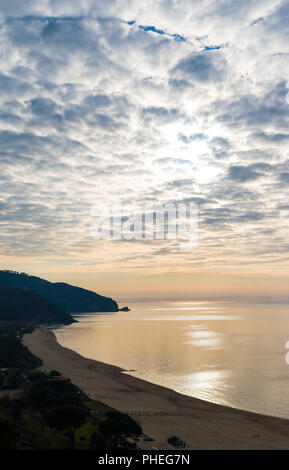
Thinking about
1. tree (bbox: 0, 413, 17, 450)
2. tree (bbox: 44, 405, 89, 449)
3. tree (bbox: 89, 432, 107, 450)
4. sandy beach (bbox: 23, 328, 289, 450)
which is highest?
tree (bbox: 0, 413, 17, 450)

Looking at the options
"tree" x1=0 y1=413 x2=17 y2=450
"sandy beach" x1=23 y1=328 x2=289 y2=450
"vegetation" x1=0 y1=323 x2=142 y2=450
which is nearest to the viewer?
"tree" x1=0 y1=413 x2=17 y2=450

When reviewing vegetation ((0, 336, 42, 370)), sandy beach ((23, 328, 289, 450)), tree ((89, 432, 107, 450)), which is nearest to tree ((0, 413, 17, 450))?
tree ((89, 432, 107, 450))

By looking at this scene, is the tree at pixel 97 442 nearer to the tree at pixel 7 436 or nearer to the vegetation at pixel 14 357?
the tree at pixel 7 436

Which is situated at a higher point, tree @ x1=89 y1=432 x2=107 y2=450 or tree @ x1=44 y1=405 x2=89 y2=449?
tree @ x1=44 y1=405 x2=89 y2=449

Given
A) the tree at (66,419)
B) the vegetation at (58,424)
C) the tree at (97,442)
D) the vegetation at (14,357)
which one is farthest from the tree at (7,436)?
the vegetation at (14,357)

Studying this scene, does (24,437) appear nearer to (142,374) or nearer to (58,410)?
(58,410)

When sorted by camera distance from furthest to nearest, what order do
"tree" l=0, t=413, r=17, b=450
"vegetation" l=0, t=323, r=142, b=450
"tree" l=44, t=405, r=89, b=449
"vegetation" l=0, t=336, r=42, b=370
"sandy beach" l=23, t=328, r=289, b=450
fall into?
"vegetation" l=0, t=336, r=42, b=370, "sandy beach" l=23, t=328, r=289, b=450, "tree" l=44, t=405, r=89, b=449, "vegetation" l=0, t=323, r=142, b=450, "tree" l=0, t=413, r=17, b=450

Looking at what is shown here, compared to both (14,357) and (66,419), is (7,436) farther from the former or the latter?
Answer: (14,357)

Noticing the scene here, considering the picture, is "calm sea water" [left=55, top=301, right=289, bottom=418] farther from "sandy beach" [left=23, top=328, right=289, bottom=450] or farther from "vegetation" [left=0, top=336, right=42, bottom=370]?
"vegetation" [left=0, top=336, right=42, bottom=370]
